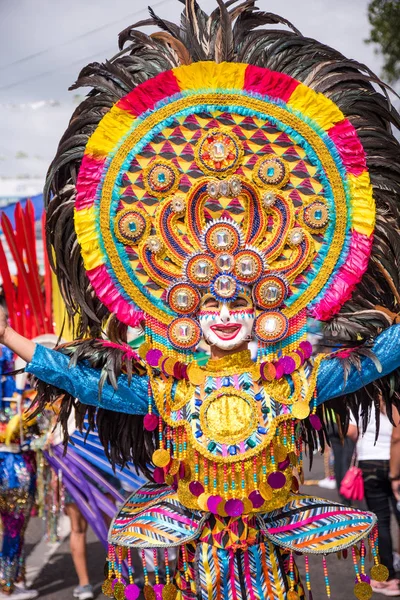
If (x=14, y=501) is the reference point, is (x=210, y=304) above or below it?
above

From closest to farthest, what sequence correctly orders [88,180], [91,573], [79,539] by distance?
[88,180] < [79,539] < [91,573]

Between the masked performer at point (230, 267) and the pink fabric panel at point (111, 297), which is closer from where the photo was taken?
the masked performer at point (230, 267)

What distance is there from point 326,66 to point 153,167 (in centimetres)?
84

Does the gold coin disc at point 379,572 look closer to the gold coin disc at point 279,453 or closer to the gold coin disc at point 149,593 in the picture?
the gold coin disc at point 279,453

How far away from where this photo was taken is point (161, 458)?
3.71 m

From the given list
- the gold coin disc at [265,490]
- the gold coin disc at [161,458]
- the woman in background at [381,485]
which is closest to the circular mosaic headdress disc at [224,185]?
the gold coin disc at [161,458]

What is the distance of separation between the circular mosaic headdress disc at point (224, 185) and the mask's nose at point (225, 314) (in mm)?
148

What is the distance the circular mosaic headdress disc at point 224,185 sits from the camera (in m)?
3.72

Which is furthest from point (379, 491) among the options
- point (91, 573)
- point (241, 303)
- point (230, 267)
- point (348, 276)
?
point (230, 267)

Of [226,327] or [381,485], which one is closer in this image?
[226,327]

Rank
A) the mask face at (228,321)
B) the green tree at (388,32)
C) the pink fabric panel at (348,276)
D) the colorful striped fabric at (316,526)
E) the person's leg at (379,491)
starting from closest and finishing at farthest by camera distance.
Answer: the colorful striped fabric at (316,526), the mask face at (228,321), the pink fabric panel at (348,276), the person's leg at (379,491), the green tree at (388,32)

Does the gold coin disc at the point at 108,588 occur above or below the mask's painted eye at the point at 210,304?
below

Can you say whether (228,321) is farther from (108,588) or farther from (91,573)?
(91,573)

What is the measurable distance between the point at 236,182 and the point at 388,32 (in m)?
9.93
